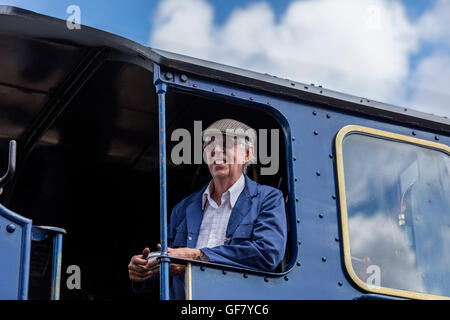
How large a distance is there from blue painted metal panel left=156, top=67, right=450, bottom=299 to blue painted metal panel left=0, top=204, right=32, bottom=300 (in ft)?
2.74

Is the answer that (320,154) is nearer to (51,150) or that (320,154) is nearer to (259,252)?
(259,252)

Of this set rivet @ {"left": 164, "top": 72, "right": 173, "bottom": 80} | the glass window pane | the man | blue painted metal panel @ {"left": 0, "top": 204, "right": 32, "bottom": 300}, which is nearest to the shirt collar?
the man

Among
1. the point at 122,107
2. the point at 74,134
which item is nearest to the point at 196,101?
the point at 122,107

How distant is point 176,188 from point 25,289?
2505 mm

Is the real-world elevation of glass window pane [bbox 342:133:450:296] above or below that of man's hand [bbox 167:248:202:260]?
above

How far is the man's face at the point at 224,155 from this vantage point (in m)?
4.75

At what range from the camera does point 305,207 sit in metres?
4.48

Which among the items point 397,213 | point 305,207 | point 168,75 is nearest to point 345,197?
point 305,207

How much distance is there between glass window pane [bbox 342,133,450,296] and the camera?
461 cm

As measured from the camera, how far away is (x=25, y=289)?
3.55m

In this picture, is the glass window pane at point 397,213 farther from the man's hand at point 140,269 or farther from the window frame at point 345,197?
the man's hand at point 140,269

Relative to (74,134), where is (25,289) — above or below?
below

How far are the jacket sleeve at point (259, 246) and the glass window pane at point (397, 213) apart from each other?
1.47 ft

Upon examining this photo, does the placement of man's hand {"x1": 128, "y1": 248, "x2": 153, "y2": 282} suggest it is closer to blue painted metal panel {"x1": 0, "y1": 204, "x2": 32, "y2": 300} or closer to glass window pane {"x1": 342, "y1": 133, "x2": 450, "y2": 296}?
blue painted metal panel {"x1": 0, "y1": 204, "x2": 32, "y2": 300}
